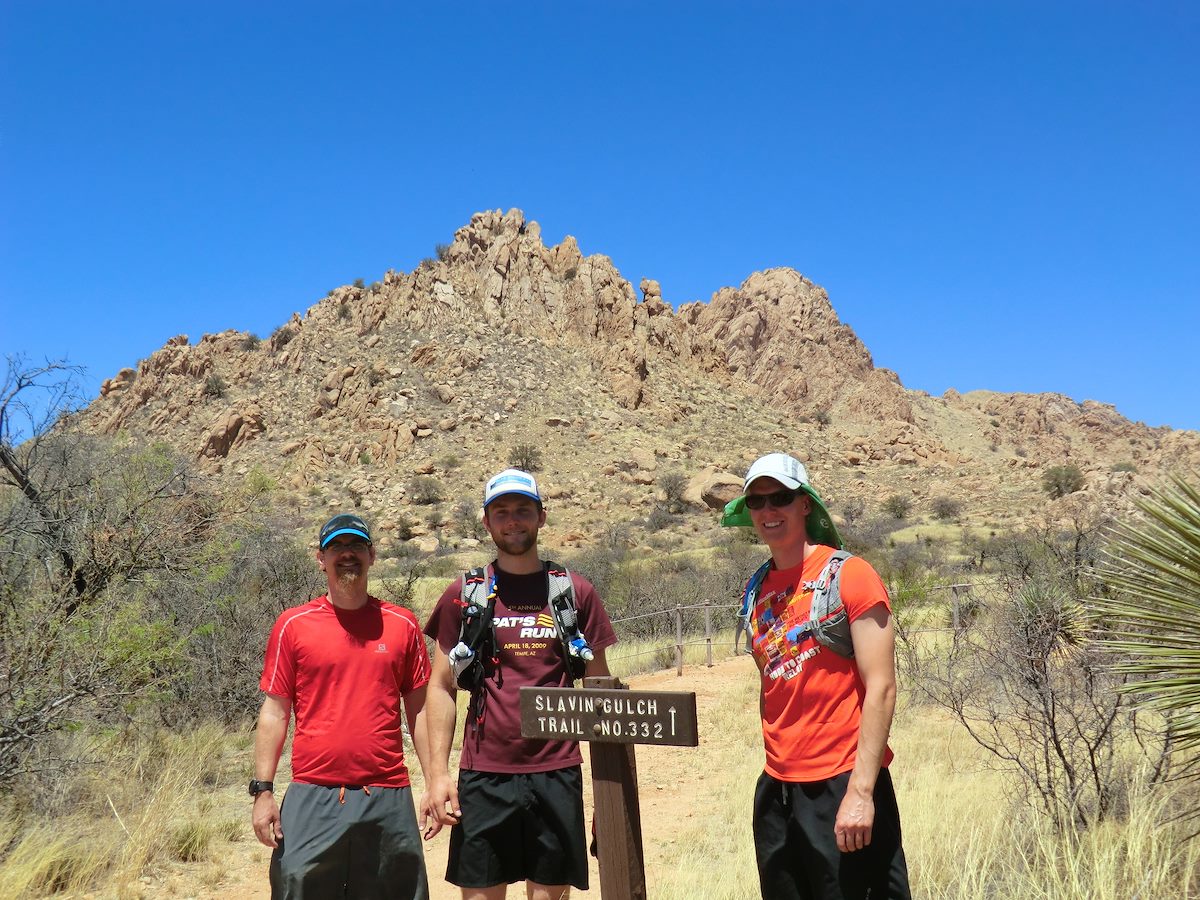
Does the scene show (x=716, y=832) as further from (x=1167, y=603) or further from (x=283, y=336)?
(x=283, y=336)

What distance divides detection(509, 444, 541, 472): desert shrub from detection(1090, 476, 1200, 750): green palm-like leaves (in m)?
32.0

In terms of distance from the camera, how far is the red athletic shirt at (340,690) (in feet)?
10.4

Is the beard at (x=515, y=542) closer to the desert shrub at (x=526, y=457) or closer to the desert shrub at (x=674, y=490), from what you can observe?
the desert shrub at (x=674, y=490)

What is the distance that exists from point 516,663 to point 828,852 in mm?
1172

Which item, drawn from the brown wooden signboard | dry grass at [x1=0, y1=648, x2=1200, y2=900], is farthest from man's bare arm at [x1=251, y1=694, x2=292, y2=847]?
dry grass at [x1=0, y1=648, x2=1200, y2=900]

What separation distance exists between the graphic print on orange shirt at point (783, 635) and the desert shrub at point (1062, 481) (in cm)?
3560

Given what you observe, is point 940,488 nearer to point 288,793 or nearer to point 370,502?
point 370,502

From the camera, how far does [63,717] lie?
229 inches

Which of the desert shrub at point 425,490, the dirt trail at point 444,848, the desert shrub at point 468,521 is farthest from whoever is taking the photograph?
the desert shrub at point 425,490

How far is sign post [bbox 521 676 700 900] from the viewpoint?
2760 millimetres

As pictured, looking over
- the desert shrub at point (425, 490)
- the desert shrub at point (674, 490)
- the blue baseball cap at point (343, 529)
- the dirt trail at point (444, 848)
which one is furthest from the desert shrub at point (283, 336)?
the blue baseball cap at point (343, 529)

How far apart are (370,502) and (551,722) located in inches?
1233

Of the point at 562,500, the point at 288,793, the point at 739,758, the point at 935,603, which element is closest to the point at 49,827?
the point at 288,793

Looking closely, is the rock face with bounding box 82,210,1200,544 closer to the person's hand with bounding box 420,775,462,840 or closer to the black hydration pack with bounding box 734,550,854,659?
the person's hand with bounding box 420,775,462,840
